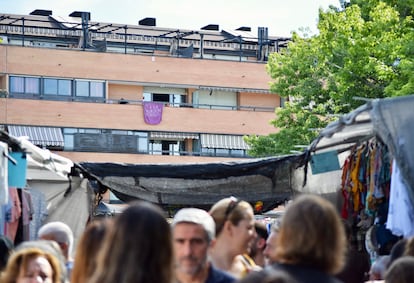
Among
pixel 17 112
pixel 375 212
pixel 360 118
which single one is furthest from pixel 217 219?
pixel 17 112

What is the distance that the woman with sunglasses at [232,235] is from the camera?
8312mm

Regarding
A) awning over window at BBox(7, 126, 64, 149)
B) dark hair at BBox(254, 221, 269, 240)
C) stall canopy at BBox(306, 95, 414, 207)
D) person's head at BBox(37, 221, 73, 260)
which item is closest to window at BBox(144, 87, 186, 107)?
awning over window at BBox(7, 126, 64, 149)

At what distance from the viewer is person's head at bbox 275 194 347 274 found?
6617 mm

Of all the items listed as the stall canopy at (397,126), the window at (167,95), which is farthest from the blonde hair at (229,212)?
the window at (167,95)

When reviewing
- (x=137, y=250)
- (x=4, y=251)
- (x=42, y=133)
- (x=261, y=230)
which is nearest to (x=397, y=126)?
(x=261, y=230)

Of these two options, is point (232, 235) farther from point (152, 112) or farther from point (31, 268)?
point (152, 112)

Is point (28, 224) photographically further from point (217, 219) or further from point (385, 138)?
point (217, 219)

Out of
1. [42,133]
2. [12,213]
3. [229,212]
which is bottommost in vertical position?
[42,133]

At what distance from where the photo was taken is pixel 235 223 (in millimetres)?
8445

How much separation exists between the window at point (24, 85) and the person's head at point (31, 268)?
192 feet

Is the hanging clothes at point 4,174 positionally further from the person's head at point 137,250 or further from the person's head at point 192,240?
the person's head at point 137,250

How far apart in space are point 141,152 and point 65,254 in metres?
56.8

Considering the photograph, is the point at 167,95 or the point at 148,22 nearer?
the point at 167,95

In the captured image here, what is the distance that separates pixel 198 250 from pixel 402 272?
46.0 inches
